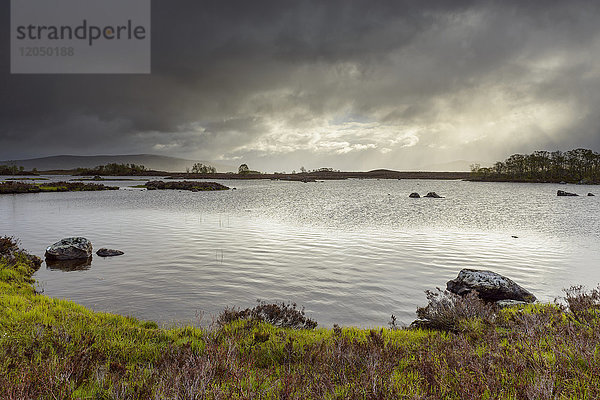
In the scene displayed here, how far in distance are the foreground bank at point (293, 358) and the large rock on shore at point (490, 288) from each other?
10.9ft

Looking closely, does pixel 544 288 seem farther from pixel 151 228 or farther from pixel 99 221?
pixel 99 221

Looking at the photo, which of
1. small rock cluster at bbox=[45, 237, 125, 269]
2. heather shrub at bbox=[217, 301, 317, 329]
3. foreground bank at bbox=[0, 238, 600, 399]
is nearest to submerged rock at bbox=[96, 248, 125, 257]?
small rock cluster at bbox=[45, 237, 125, 269]

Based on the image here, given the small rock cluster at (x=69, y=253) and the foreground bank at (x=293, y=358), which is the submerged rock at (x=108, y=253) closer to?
the small rock cluster at (x=69, y=253)

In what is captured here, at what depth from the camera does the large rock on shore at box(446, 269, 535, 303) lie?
1183cm

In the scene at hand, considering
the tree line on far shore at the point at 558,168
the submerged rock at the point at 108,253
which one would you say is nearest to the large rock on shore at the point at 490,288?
the submerged rock at the point at 108,253

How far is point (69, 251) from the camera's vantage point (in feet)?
55.0

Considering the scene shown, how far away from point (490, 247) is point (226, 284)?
A: 17.5 m

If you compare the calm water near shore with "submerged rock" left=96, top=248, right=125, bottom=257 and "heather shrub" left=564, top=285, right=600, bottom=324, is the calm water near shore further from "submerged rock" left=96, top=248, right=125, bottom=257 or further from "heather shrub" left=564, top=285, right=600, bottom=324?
"heather shrub" left=564, top=285, right=600, bottom=324

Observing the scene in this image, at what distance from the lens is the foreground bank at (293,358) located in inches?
163

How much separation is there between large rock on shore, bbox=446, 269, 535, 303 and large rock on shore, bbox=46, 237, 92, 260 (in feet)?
59.6

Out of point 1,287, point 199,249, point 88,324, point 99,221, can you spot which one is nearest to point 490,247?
point 199,249

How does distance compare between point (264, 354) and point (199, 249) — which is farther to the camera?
point (199, 249)

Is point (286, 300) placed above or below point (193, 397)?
below

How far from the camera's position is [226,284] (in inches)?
526
